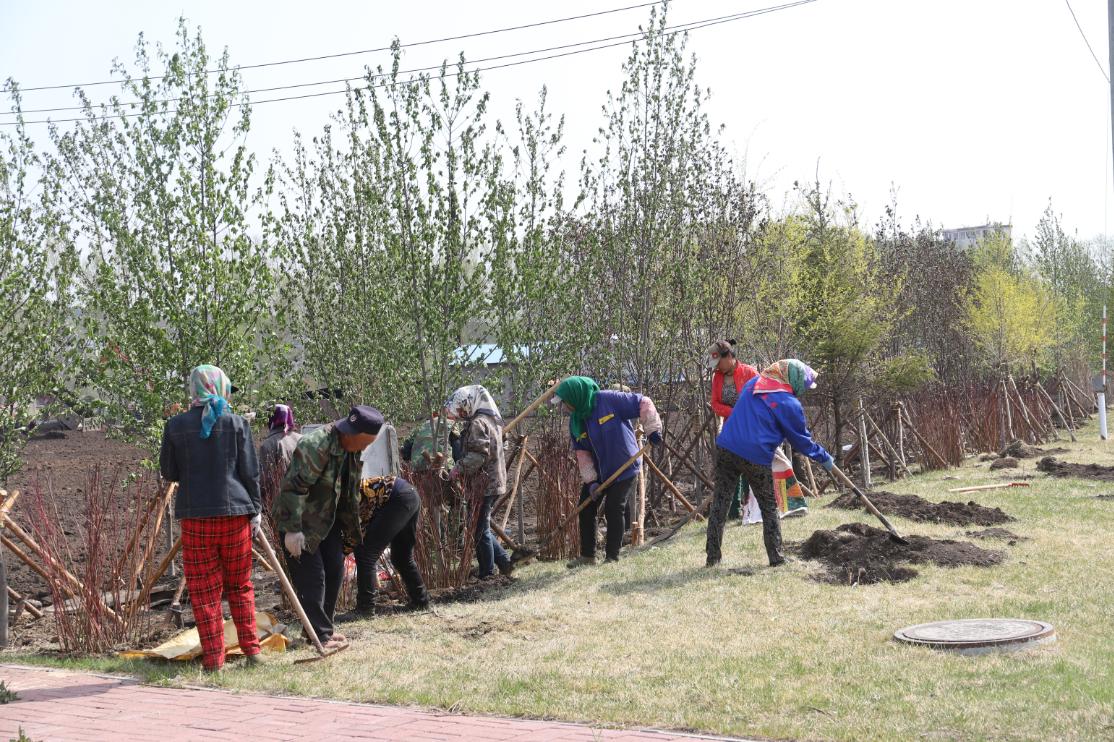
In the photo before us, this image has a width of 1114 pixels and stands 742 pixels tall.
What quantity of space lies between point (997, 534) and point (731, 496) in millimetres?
2411

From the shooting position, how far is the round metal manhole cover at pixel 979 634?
232 inches

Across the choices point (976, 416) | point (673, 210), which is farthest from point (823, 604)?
point (976, 416)

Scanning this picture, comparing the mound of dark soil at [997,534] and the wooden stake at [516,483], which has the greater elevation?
the wooden stake at [516,483]

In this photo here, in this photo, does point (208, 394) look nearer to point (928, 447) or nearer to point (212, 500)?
point (212, 500)

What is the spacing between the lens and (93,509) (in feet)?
23.7

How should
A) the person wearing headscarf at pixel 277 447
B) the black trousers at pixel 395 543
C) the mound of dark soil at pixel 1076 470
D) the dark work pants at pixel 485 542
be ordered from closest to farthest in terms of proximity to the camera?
the black trousers at pixel 395 543, the person wearing headscarf at pixel 277 447, the dark work pants at pixel 485 542, the mound of dark soil at pixel 1076 470

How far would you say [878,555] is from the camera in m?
8.77

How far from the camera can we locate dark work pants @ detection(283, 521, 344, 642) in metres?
6.99

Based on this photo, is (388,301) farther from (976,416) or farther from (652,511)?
(976,416)

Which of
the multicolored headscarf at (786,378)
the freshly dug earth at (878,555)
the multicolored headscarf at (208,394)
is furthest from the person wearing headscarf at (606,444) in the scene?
the multicolored headscarf at (208,394)

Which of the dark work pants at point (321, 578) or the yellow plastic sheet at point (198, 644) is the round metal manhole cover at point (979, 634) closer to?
the dark work pants at point (321, 578)

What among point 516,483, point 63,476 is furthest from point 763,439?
point 63,476

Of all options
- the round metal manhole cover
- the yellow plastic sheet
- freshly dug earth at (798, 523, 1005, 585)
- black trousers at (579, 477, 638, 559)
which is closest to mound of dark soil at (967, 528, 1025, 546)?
freshly dug earth at (798, 523, 1005, 585)

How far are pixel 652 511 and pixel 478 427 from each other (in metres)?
4.04
